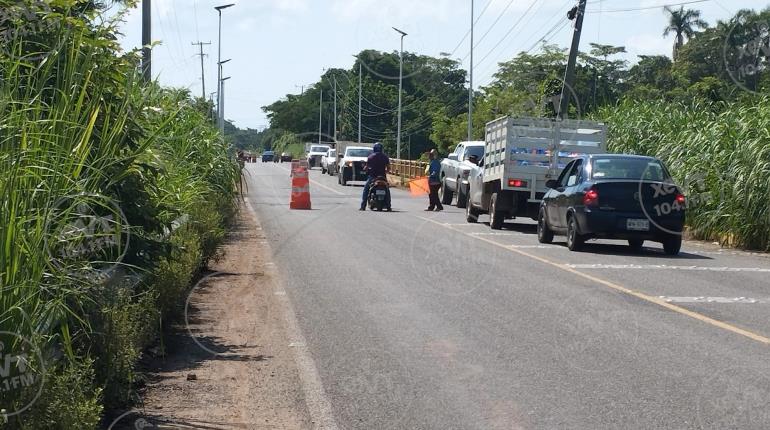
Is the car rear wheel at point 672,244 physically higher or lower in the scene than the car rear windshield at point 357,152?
lower

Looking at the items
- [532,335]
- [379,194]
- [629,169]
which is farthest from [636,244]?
[379,194]

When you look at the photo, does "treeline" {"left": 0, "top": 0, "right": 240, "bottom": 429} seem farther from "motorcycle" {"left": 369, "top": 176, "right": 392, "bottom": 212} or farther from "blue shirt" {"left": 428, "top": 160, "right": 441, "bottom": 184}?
"blue shirt" {"left": 428, "top": 160, "right": 441, "bottom": 184}

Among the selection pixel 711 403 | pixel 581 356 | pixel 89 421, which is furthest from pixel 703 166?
pixel 89 421

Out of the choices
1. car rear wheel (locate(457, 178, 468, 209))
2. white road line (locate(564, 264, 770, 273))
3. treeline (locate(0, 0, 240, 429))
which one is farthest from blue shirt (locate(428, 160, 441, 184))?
treeline (locate(0, 0, 240, 429))

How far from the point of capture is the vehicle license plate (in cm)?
1823

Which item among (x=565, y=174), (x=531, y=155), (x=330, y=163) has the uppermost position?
(x=531, y=155)

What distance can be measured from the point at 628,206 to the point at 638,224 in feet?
1.07

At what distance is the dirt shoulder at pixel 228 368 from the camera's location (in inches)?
288

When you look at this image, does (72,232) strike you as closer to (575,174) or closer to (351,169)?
(575,174)

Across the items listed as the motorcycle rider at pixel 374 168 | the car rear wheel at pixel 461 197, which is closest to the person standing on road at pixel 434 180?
the car rear wheel at pixel 461 197

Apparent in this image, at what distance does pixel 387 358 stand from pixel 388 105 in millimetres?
99735

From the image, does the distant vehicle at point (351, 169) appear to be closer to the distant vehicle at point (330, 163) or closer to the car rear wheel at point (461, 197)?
the distant vehicle at point (330, 163)

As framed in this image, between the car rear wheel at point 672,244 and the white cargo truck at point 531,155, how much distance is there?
5.54 meters

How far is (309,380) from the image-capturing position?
8391 millimetres
